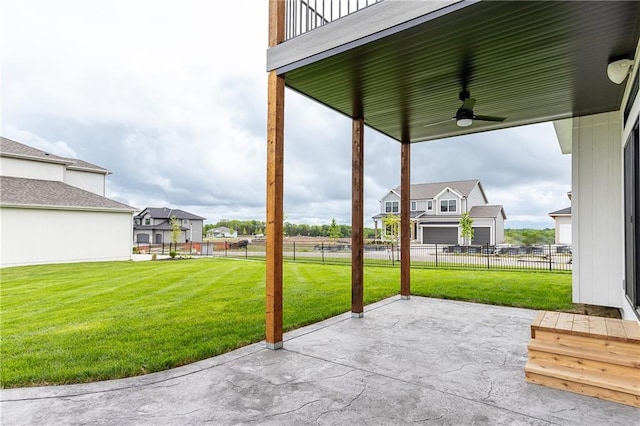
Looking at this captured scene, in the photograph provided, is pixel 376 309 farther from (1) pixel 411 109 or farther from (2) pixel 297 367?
(1) pixel 411 109

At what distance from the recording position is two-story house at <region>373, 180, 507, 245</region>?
962 inches

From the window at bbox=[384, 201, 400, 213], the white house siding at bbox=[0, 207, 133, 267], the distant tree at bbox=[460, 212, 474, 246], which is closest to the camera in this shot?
the white house siding at bbox=[0, 207, 133, 267]

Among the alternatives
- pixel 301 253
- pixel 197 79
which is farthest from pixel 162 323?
pixel 197 79

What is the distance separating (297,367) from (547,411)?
1971mm

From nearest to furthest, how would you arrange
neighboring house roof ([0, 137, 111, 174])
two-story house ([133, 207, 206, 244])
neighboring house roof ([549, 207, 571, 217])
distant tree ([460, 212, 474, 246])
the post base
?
the post base → neighboring house roof ([0, 137, 111, 174]) → neighboring house roof ([549, 207, 571, 217]) → distant tree ([460, 212, 474, 246]) → two-story house ([133, 207, 206, 244])

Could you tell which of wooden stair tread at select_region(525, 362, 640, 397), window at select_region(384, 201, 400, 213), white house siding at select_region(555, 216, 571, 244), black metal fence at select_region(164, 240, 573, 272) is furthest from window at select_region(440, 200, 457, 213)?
wooden stair tread at select_region(525, 362, 640, 397)

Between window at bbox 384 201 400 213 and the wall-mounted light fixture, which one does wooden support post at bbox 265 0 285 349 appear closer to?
the wall-mounted light fixture

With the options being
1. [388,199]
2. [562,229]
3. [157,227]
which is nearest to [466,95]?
[562,229]

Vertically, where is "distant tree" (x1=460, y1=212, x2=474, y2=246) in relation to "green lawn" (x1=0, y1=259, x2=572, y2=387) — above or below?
above

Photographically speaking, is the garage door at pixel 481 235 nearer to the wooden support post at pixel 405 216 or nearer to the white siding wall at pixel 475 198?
the white siding wall at pixel 475 198

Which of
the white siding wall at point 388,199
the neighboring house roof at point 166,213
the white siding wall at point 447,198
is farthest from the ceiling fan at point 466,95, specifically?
the neighboring house roof at point 166,213

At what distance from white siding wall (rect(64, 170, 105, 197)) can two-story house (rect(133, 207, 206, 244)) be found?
34.4ft

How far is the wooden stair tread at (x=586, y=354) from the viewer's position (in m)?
2.51

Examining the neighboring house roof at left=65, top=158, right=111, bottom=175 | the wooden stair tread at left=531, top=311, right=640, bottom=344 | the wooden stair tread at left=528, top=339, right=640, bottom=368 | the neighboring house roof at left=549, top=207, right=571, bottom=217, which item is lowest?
the wooden stair tread at left=528, top=339, right=640, bottom=368
